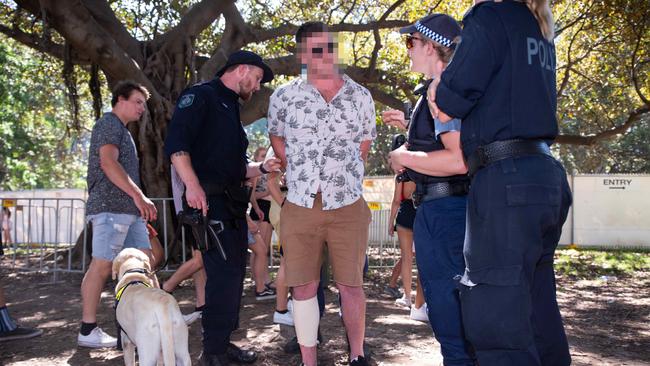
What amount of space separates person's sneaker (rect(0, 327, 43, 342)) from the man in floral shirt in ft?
9.19

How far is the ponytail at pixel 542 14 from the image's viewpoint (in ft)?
7.40

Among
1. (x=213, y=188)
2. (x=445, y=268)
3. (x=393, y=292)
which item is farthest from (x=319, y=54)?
(x=393, y=292)

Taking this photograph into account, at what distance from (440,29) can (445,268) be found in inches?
44.4

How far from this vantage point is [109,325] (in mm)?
5574

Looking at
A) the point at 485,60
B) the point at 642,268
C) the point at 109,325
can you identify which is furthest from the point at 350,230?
the point at 642,268

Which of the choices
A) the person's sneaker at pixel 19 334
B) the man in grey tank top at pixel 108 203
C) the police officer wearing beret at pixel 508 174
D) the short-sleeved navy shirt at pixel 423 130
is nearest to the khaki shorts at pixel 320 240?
the short-sleeved navy shirt at pixel 423 130

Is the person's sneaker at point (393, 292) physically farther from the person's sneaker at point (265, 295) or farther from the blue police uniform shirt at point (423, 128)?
the blue police uniform shirt at point (423, 128)

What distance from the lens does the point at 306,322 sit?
3668 millimetres

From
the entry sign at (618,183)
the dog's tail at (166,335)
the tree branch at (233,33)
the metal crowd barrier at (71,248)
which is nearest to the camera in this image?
the dog's tail at (166,335)

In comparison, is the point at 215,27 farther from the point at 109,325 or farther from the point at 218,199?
the point at 218,199

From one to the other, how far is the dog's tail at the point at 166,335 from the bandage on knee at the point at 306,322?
0.78 metres

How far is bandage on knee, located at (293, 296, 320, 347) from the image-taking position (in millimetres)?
3664

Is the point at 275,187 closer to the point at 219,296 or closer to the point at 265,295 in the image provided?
the point at 219,296

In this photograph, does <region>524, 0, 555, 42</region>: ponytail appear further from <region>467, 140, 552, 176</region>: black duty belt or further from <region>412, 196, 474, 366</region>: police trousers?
<region>412, 196, 474, 366</region>: police trousers
